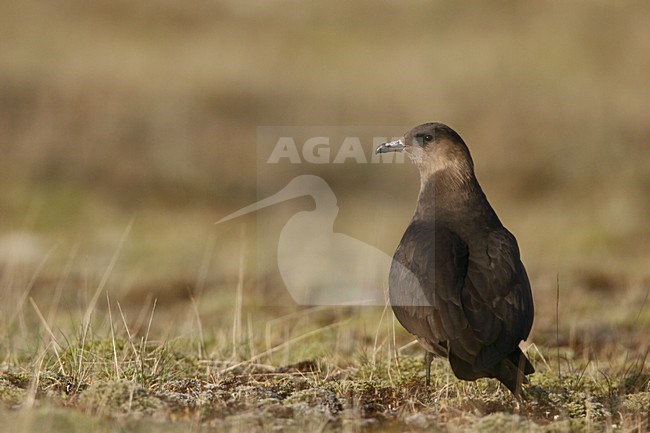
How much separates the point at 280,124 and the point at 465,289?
53.7ft

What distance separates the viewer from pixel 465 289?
572 centimetres

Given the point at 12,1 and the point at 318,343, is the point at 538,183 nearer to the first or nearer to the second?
the point at 318,343

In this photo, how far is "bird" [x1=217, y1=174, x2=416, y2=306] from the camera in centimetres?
1070

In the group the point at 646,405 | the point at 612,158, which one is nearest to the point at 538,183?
the point at 612,158

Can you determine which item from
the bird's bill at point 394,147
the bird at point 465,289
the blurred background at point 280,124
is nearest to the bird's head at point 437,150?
the bird's bill at point 394,147

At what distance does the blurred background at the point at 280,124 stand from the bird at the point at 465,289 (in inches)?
134

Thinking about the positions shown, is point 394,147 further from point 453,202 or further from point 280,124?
point 280,124

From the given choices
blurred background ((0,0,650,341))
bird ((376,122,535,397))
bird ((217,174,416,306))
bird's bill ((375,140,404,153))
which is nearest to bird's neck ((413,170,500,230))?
bird ((376,122,535,397))

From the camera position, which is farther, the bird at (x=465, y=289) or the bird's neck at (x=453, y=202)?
the bird's neck at (x=453, y=202)

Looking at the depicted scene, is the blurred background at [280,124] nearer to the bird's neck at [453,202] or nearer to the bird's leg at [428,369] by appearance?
the bird's neck at [453,202]

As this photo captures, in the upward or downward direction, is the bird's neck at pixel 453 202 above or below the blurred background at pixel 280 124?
below

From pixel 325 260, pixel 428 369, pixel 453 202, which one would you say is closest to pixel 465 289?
pixel 428 369

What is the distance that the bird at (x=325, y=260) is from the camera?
1070cm

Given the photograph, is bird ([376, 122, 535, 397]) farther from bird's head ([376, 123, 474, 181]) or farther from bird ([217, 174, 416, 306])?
bird ([217, 174, 416, 306])
